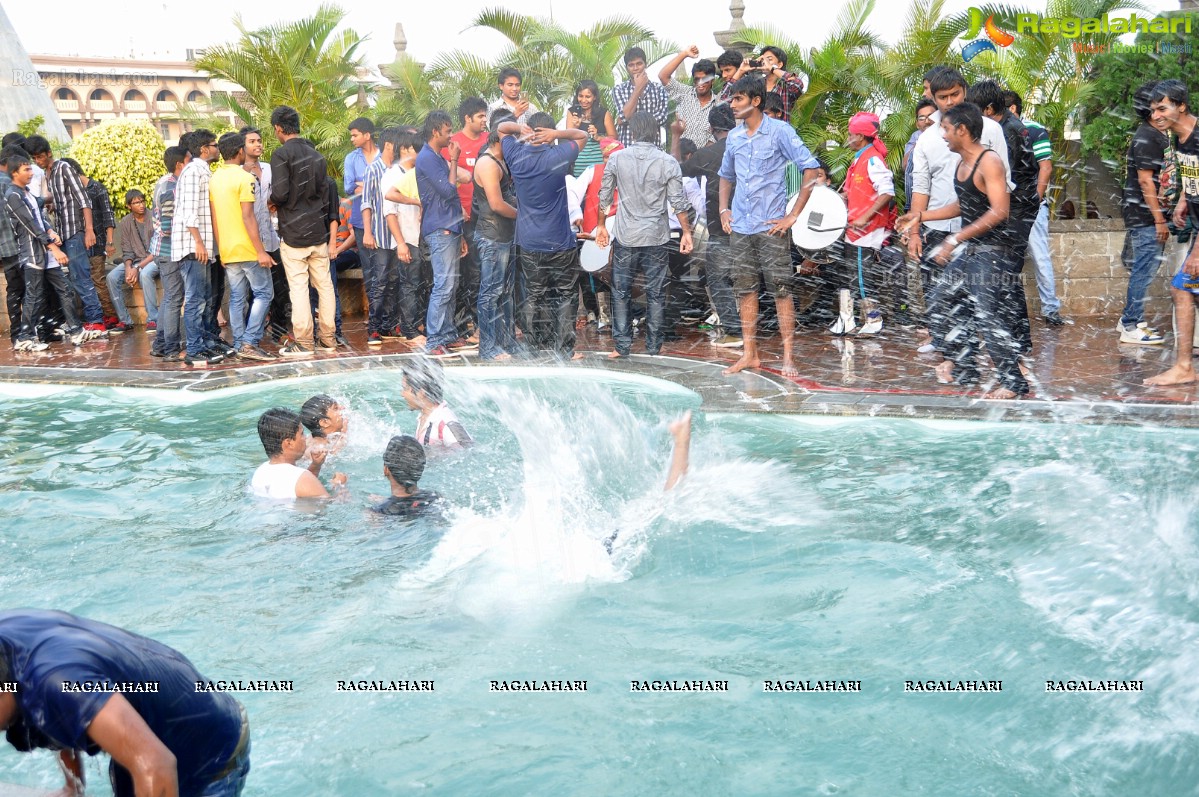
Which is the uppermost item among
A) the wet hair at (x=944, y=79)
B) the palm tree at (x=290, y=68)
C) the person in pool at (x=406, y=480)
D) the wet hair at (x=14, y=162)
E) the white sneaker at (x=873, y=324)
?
the palm tree at (x=290, y=68)

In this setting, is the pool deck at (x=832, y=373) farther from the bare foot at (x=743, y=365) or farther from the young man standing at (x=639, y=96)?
the young man standing at (x=639, y=96)

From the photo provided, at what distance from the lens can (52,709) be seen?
2586 mm

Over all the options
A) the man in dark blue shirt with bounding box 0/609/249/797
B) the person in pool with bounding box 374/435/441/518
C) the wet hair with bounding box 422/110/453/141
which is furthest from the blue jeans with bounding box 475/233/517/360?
the man in dark blue shirt with bounding box 0/609/249/797

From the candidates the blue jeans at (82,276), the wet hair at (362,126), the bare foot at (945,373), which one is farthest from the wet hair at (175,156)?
the bare foot at (945,373)

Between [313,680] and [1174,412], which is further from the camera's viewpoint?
[1174,412]

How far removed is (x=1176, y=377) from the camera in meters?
7.69

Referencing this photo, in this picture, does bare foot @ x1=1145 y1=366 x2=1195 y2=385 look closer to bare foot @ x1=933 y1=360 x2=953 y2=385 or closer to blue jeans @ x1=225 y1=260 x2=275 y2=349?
bare foot @ x1=933 y1=360 x2=953 y2=385

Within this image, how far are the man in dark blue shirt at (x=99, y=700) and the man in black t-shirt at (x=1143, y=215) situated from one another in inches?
298

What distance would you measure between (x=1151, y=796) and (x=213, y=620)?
4.09 m

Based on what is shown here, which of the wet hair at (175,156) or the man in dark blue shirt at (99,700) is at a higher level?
the wet hair at (175,156)

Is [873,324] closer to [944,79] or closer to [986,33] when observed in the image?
[944,79]

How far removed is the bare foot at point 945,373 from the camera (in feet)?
27.1

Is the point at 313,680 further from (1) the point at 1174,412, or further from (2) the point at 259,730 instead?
(1) the point at 1174,412

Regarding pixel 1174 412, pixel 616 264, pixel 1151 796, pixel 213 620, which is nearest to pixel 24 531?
pixel 213 620
